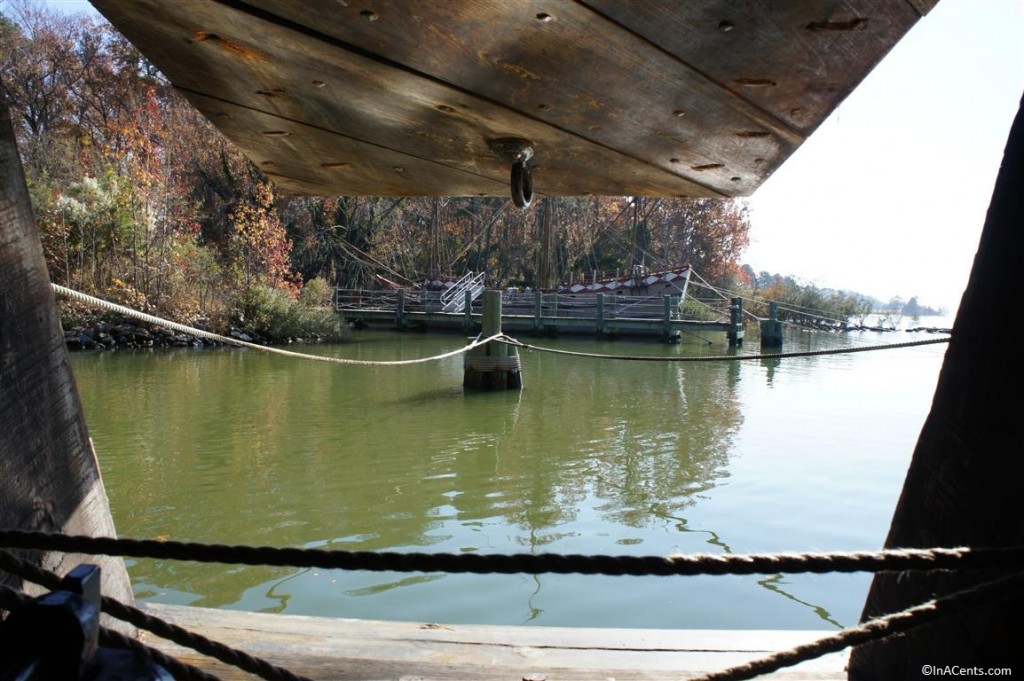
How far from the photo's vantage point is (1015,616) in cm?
81

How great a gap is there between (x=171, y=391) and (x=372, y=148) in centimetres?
981

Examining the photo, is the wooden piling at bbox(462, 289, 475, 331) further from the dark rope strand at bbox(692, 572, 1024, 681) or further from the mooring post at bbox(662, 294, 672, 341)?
the dark rope strand at bbox(692, 572, 1024, 681)

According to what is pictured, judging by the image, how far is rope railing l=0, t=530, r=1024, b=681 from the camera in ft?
2.71

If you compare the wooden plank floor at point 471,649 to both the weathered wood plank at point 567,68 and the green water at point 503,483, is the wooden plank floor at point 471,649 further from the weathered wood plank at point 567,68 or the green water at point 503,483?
the green water at point 503,483

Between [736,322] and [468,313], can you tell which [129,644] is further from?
[468,313]

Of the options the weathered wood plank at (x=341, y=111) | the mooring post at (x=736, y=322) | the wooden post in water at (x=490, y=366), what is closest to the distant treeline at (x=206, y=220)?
the wooden post in water at (x=490, y=366)

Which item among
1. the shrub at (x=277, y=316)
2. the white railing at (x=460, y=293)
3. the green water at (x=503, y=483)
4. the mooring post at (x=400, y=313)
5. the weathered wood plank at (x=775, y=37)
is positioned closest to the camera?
the weathered wood plank at (x=775, y=37)

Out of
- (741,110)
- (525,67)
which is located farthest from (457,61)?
(741,110)

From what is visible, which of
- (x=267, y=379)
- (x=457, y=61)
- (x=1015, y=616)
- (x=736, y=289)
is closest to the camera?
(x=1015, y=616)

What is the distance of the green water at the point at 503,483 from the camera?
3961 millimetres

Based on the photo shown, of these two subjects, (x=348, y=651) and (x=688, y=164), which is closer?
(x=348, y=651)

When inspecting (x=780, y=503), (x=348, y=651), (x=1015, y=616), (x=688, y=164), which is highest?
(x=688, y=164)

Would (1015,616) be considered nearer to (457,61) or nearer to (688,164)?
(457,61)

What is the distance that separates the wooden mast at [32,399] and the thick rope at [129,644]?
30cm
